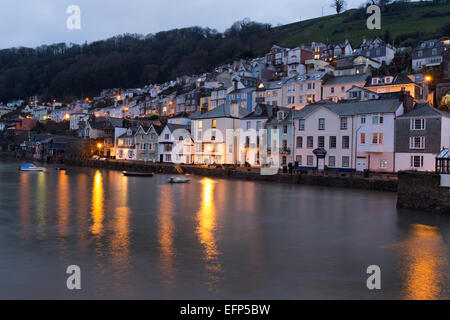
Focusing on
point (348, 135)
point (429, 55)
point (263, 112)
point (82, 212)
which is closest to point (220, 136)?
point (263, 112)

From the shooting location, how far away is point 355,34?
141 metres

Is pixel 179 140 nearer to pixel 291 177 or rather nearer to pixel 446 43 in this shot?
pixel 291 177

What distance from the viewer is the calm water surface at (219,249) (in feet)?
34.9

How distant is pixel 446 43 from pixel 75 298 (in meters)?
94.5

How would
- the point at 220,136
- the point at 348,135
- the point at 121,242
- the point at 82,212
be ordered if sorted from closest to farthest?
the point at 121,242 < the point at 82,212 < the point at 348,135 < the point at 220,136

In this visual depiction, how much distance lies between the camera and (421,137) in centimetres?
3925

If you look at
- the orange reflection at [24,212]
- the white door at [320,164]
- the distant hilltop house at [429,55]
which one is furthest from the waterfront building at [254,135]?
the distant hilltop house at [429,55]

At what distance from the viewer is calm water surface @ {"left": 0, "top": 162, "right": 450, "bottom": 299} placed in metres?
10.6

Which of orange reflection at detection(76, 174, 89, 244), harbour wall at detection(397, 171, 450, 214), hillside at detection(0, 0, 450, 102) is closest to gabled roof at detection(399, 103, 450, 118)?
harbour wall at detection(397, 171, 450, 214)

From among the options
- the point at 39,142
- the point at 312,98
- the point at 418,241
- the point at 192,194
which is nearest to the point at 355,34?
the point at 312,98

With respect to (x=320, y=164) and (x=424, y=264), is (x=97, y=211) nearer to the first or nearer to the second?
(x=424, y=264)

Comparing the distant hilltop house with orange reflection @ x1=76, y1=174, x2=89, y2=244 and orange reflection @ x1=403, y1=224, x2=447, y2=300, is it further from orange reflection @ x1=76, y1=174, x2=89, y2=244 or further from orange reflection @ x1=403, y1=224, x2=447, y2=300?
orange reflection @ x1=76, y1=174, x2=89, y2=244

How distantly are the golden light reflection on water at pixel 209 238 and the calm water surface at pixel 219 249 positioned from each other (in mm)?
50

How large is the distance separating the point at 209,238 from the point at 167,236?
1.94 metres
